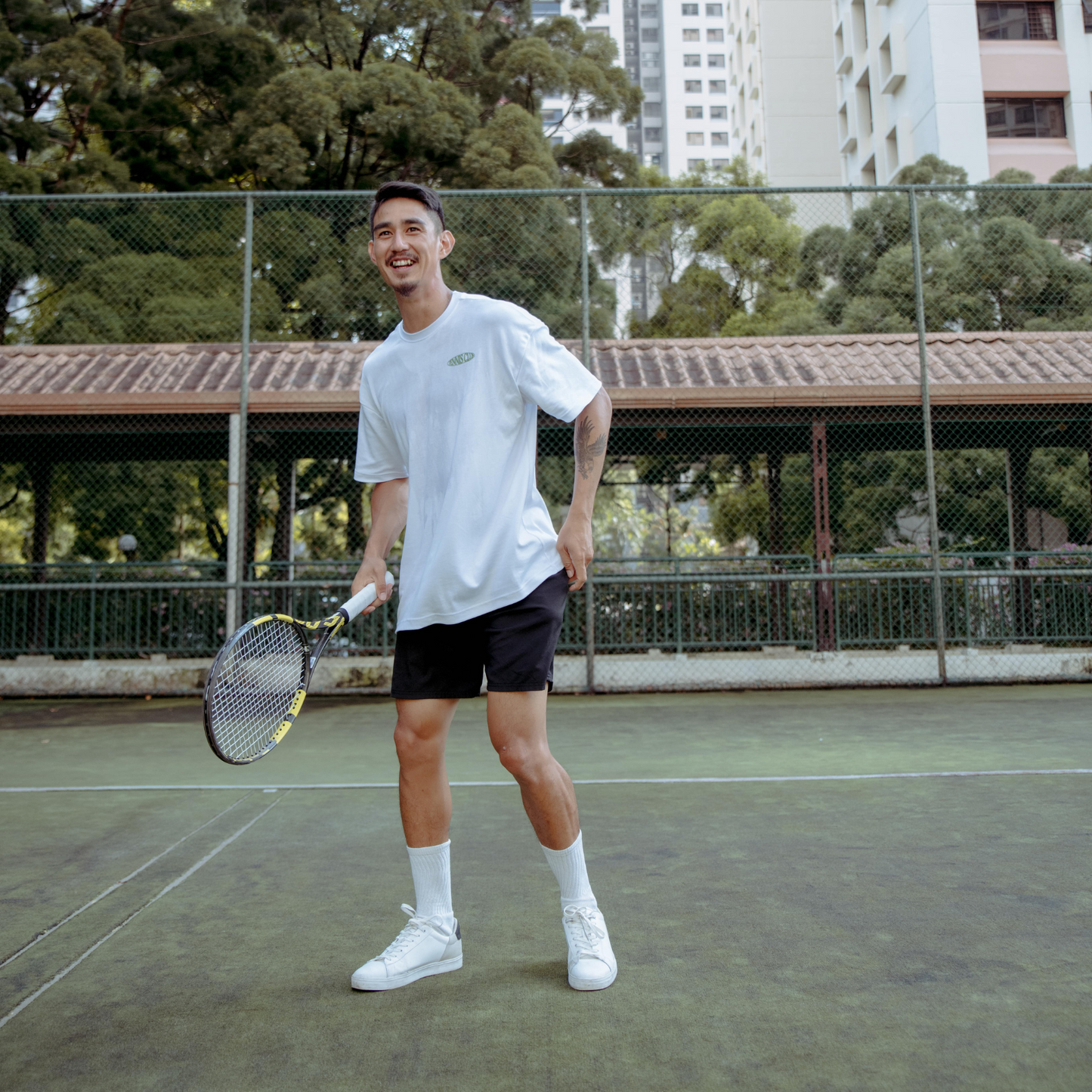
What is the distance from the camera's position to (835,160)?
50.5 m

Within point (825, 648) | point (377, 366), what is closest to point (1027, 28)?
point (825, 648)

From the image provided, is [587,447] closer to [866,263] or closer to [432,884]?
[432,884]

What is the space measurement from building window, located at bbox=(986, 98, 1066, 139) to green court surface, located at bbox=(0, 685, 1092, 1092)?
30.1m

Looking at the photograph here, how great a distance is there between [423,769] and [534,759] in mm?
265

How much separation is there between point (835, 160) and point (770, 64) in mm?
5516

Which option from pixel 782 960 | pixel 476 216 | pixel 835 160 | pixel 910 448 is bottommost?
pixel 782 960

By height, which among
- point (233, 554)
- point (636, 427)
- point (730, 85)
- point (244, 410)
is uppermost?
point (730, 85)

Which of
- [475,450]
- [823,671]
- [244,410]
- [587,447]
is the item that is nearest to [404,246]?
[475,450]

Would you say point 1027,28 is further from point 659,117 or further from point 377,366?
point 659,117

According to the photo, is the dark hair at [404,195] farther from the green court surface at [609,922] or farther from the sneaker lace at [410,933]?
the green court surface at [609,922]

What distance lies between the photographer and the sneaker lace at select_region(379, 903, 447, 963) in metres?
2.36

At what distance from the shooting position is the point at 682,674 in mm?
8820

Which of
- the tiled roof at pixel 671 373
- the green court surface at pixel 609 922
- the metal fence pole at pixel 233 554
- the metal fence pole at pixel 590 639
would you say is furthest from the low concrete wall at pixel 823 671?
the green court surface at pixel 609 922

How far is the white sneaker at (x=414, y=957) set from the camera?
2.30m
